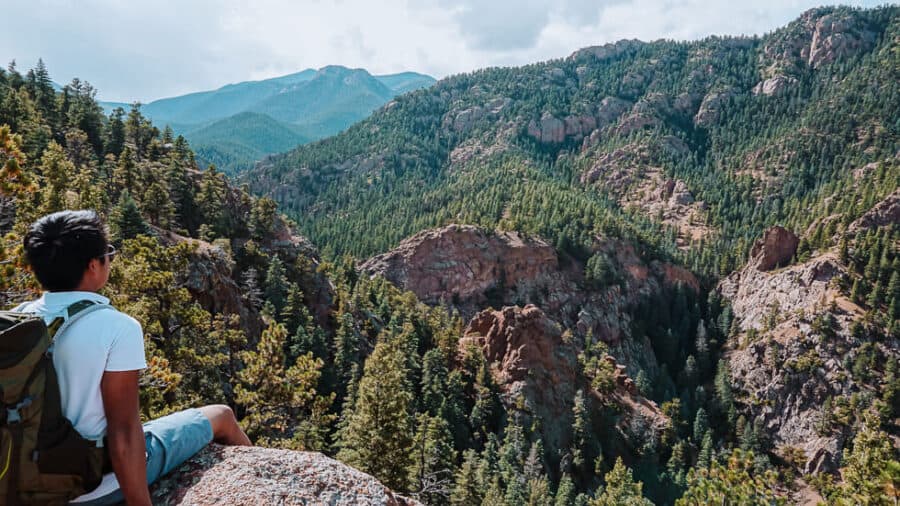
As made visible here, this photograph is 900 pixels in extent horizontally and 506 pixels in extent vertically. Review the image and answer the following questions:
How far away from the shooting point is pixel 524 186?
518ft

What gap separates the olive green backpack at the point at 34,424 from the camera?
3.12 metres

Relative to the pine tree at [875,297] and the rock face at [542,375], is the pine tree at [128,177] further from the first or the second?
the pine tree at [875,297]

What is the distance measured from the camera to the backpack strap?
3387 mm

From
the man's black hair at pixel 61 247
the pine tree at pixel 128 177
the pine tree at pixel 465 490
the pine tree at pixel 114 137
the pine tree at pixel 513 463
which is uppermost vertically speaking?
the pine tree at pixel 114 137

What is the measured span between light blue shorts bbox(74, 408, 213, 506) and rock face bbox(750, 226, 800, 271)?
136 m

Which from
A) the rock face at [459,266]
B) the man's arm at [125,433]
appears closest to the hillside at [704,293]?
the rock face at [459,266]

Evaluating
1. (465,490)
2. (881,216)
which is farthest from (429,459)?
(881,216)

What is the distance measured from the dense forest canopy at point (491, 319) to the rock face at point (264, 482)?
5832 mm

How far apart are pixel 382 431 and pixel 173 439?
18.3 metres

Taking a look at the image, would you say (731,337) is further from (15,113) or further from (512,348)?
(15,113)

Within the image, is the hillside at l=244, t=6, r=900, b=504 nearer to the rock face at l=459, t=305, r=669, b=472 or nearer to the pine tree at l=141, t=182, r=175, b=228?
the rock face at l=459, t=305, r=669, b=472

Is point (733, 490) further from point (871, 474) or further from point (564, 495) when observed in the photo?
point (564, 495)

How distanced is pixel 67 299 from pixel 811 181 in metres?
226

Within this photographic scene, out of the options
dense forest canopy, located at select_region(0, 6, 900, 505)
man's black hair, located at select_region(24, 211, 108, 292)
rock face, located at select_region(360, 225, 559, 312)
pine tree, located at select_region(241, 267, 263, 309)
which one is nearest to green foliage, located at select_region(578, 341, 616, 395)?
dense forest canopy, located at select_region(0, 6, 900, 505)
